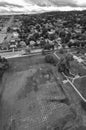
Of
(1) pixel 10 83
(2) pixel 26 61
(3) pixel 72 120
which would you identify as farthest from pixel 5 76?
(3) pixel 72 120

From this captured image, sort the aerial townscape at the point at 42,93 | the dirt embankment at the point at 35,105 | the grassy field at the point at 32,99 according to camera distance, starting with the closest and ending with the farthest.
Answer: the dirt embankment at the point at 35,105
the aerial townscape at the point at 42,93
the grassy field at the point at 32,99

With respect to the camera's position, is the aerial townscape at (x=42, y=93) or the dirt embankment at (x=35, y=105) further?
the aerial townscape at (x=42, y=93)

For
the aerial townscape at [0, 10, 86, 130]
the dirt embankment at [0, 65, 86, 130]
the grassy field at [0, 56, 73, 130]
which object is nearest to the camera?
the dirt embankment at [0, 65, 86, 130]

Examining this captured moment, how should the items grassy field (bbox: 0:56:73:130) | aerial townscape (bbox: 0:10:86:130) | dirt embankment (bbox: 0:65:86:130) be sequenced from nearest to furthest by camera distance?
1. dirt embankment (bbox: 0:65:86:130)
2. aerial townscape (bbox: 0:10:86:130)
3. grassy field (bbox: 0:56:73:130)

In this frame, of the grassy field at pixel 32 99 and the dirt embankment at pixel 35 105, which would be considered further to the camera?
the grassy field at pixel 32 99

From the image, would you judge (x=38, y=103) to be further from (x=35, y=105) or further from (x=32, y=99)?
(x=32, y=99)

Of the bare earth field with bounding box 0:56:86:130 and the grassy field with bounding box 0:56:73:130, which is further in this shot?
the grassy field with bounding box 0:56:73:130

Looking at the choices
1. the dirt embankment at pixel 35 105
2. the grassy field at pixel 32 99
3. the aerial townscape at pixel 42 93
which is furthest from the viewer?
the grassy field at pixel 32 99

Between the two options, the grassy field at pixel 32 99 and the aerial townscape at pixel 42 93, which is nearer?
the aerial townscape at pixel 42 93

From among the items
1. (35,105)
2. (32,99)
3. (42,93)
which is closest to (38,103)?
Answer: (35,105)
